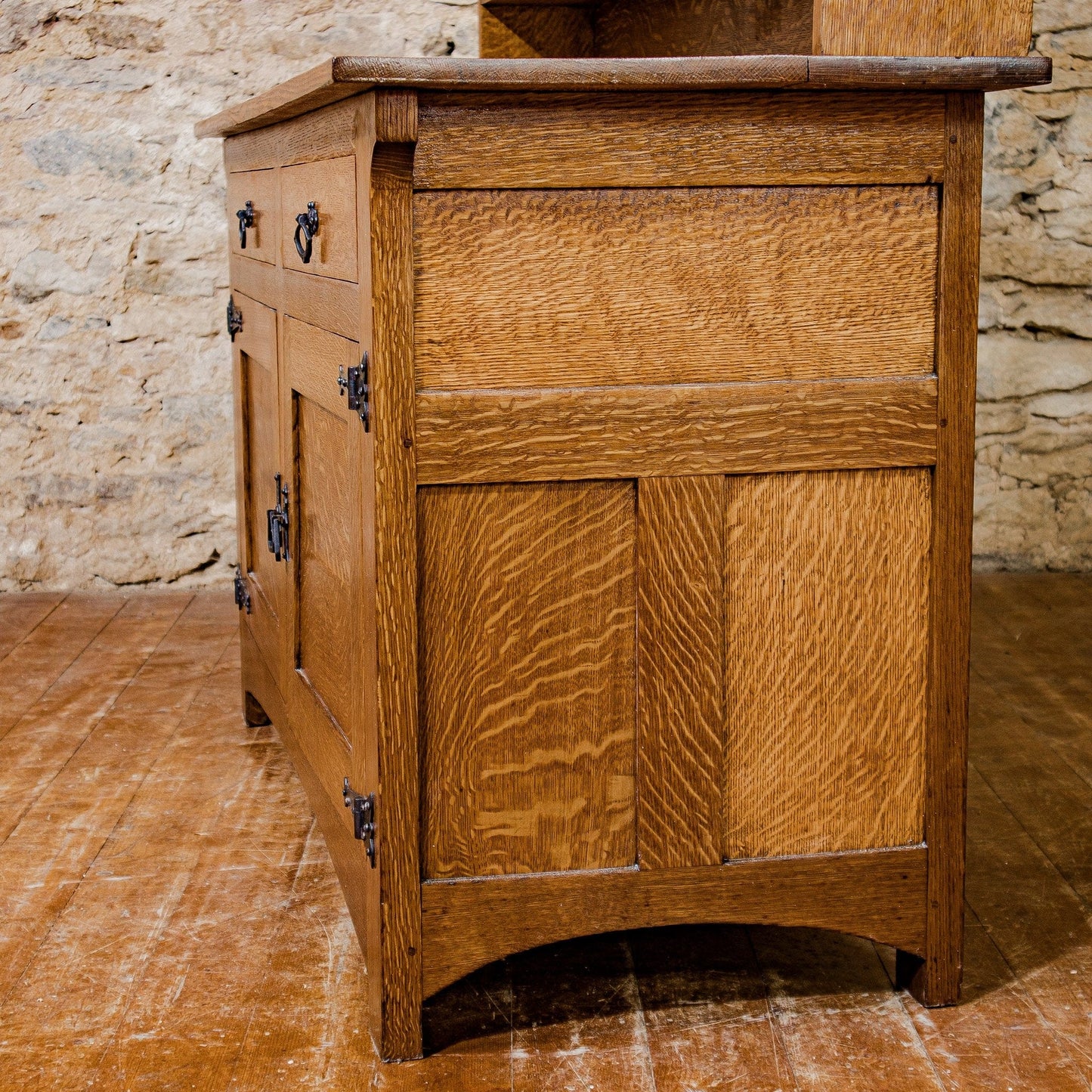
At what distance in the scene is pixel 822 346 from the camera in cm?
175

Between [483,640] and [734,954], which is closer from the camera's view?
[483,640]

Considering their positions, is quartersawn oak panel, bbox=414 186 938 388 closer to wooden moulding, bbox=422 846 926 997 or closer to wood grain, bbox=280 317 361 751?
wood grain, bbox=280 317 361 751

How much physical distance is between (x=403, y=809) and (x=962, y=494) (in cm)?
77

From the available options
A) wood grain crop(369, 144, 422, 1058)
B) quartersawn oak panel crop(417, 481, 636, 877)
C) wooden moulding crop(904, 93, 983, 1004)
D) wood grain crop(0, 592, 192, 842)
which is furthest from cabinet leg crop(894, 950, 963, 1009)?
wood grain crop(0, 592, 192, 842)

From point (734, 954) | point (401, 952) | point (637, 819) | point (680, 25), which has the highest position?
point (680, 25)

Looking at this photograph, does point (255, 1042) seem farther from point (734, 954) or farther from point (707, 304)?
point (707, 304)

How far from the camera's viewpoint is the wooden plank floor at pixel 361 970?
1.76 metres

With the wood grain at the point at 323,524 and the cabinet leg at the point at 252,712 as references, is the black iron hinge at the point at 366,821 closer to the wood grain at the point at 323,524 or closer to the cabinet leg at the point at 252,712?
the wood grain at the point at 323,524

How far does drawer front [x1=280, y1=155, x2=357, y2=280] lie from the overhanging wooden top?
11 centimetres

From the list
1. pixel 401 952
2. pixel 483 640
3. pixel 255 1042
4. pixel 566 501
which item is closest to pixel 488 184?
pixel 566 501

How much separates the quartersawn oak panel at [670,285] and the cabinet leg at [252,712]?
5.03 ft

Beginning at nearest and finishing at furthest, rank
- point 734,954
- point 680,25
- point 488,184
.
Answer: point 488,184 < point 734,954 < point 680,25

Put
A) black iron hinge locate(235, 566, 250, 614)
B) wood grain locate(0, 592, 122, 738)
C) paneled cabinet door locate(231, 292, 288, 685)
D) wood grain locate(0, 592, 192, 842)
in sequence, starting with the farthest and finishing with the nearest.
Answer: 1. wood grain locate(0, 592, 122, 738)
2. black iron hinge locate(235, 566, 250, 614)
3. wood grain locate(0, 592, 192, 842)
4. paneled cabinet door locate(231, 292, 288, 685)

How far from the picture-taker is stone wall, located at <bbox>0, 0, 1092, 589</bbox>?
13.2 ft
